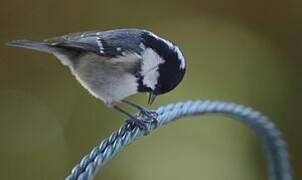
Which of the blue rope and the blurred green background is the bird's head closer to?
the blue rope

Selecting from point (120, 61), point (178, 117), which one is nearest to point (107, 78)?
point (120, 61)

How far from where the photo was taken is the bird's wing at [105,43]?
2.76ft

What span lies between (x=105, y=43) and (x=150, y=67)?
8 centimetres

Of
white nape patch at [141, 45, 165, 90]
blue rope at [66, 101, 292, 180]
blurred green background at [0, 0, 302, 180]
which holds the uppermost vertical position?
white nape patch at [141, 45, 165, 90]

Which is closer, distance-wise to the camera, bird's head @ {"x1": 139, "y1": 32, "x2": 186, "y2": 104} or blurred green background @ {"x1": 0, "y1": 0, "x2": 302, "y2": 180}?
bird's head @ {"x1": 139, "y1": 32, "x2": 186, "y2": 104}

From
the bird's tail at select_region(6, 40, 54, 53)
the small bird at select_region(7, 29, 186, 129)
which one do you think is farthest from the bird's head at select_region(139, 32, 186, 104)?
the bird's tail at select_region(6, 40, 54, 53)

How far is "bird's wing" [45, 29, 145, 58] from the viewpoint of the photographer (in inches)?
33.1

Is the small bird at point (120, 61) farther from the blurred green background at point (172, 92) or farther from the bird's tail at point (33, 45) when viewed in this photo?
the blurred green background at point (172, 92)

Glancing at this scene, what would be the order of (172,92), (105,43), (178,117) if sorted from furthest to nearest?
→ (172,92) < (105,43) < (178,117)

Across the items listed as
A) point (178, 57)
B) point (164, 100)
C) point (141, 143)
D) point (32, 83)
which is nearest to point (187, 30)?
point (164, 100)

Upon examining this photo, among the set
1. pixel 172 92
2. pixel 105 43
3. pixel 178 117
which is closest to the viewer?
pixel 178 117

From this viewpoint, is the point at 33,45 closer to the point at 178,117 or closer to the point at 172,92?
the point at 178,117

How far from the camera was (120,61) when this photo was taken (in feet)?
2.76

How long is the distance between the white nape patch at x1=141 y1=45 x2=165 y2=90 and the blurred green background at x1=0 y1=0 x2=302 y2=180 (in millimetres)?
780
